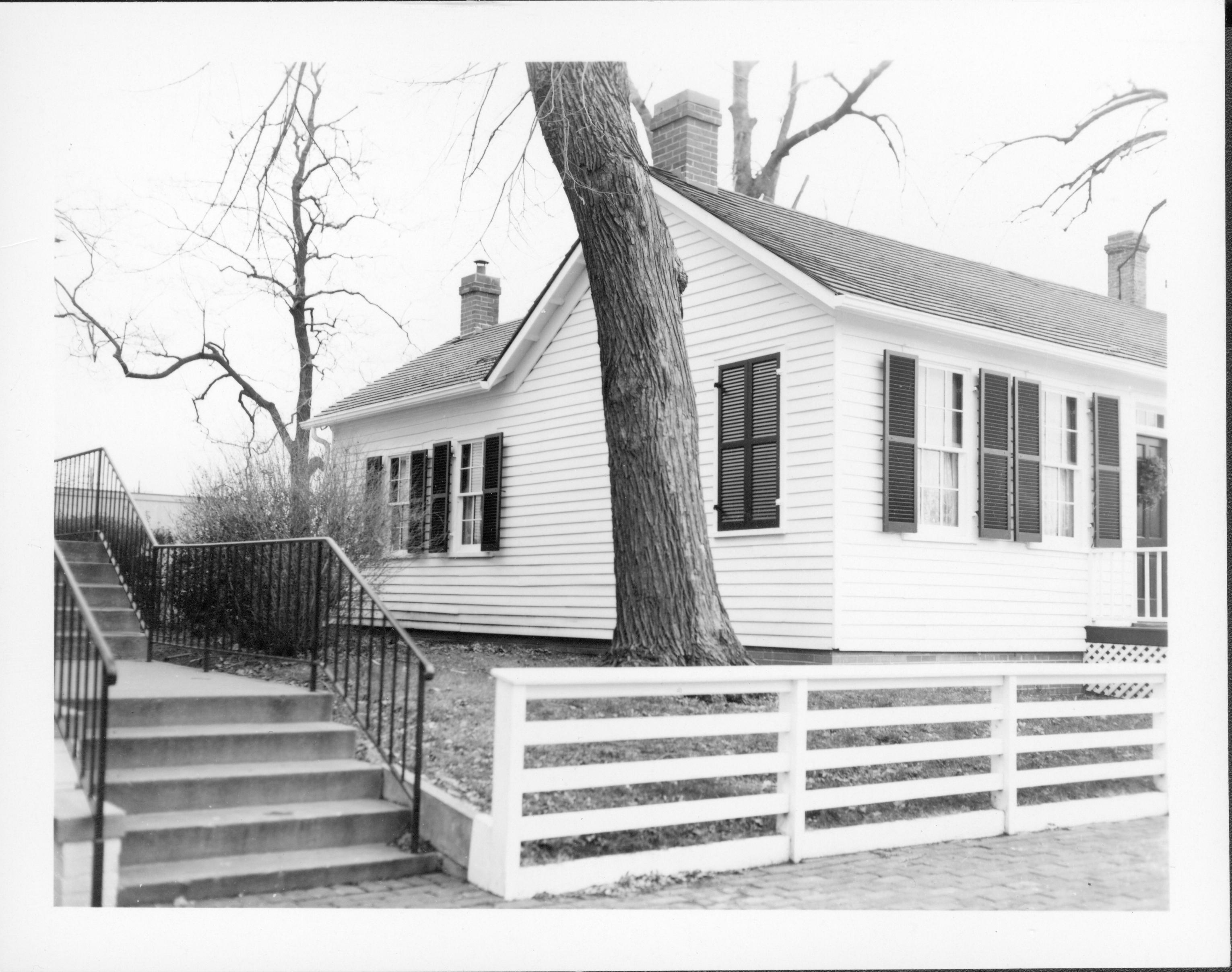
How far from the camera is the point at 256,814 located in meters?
4.92

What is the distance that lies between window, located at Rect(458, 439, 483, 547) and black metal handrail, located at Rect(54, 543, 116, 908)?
7.09 meters

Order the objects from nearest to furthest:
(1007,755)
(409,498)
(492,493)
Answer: (1007,755) → (492,493) → (409,498)

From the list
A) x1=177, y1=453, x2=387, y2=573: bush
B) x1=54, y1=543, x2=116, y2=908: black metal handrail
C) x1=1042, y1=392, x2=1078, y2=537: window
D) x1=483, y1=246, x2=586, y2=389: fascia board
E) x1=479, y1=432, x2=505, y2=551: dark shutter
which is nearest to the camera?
x1=54, y1=543, x2=116, y2=908: black metal handrail

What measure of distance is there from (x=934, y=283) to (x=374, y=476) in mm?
6097

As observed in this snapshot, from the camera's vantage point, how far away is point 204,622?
6.94m

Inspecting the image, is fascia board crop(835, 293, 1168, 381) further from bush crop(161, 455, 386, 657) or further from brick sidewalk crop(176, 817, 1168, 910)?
bush crop(161, 455, 386, 657)

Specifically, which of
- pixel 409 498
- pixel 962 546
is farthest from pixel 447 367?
pixel 962 546

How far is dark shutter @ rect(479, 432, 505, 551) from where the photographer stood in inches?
469

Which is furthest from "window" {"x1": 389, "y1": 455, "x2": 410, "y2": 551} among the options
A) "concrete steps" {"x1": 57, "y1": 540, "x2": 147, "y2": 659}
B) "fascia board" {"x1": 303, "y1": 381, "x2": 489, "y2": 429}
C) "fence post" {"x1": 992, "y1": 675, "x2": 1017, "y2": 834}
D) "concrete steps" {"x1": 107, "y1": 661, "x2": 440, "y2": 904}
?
"fence post" {"x1": 992, "y1": 675, "x2": 1017, "y2": 834}

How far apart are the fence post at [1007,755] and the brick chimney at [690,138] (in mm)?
6113

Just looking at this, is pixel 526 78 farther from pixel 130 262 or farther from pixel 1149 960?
pixel 1149 960

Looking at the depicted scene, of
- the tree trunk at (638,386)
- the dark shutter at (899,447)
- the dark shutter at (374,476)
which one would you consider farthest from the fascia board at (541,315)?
the tree trunk at (638,386)

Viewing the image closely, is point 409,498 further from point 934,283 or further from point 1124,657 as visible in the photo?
point 1124,657

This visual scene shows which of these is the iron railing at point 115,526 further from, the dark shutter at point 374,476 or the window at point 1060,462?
the window at point 1060,462
